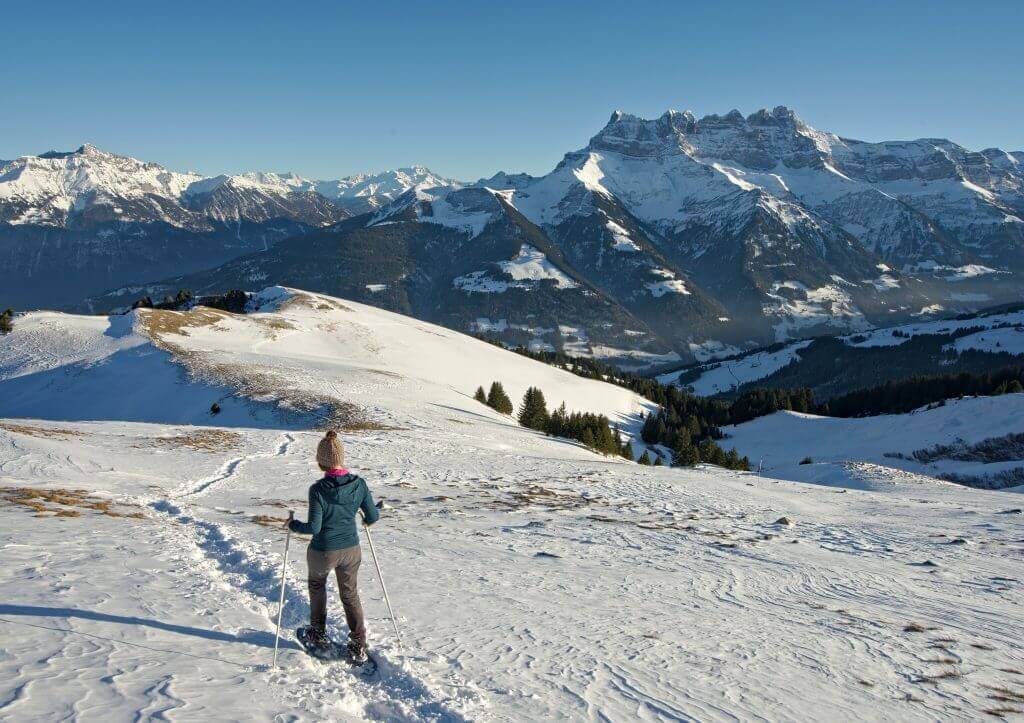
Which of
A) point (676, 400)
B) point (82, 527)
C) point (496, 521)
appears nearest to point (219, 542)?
point (82, 527)

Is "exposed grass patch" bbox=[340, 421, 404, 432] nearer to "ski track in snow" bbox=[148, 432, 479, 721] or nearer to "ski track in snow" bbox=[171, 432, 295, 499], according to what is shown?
"ski track in snow" bbox=[171, 432, 295, 499]

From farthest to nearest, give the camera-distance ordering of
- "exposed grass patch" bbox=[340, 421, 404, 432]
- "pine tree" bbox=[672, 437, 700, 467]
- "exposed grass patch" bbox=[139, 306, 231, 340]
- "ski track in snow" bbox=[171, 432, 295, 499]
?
"pine tree" bbox=[672, 437, 700, 467] → "exposed grass patch" bbox=[139, 306, 231, 340] → "exposed grass patch" bbox=[340, 421, 404, 432] → "ski track in snow" bbox=[171, 432, 295, 499]

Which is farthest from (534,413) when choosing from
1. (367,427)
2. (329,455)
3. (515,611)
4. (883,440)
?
(329,455)

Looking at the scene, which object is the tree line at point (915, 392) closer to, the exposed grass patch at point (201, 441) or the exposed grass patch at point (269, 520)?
the exposed grass patch at point (201, 441)

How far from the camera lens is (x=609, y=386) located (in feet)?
437

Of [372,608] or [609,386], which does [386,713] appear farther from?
[609,386]

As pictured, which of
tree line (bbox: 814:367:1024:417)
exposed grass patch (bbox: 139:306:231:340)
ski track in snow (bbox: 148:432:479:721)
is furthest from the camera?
tree line (bbox: 814:367:1024:417)

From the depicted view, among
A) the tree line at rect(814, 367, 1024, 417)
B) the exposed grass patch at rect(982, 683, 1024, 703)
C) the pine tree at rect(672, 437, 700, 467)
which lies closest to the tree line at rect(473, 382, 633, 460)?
the pine tree at rect(672, 437, 700, 467)

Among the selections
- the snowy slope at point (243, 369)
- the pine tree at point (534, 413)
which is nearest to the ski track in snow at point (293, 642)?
the snowy slope at point (243, 369)

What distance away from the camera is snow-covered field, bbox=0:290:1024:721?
26.1 ft

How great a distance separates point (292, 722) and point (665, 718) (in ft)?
14.8

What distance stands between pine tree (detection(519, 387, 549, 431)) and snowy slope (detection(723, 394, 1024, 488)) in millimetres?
27042

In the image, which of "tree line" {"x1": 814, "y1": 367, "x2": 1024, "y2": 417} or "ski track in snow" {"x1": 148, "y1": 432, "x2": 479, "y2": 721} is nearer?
"ski track in snow" {"x1": 148, "y1": 432, "x2": 479, "y2": 721}

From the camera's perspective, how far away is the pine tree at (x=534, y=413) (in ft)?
257
